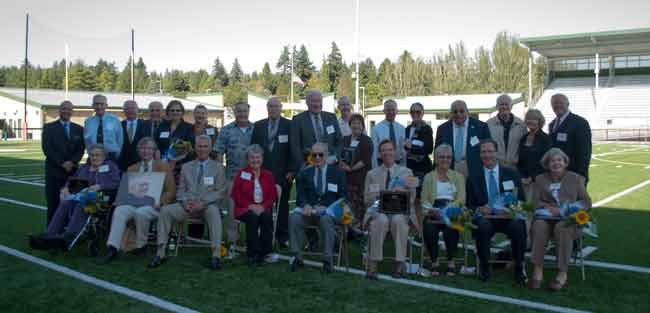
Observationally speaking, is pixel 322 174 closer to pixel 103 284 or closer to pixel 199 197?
pixel 199 197

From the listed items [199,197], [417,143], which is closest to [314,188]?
[199,197]

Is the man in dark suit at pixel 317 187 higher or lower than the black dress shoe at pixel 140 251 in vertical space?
higher

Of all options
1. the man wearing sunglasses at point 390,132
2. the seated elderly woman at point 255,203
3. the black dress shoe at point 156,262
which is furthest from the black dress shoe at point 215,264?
the man wearing sunglasses at point 390,132

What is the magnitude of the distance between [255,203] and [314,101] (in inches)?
55.1

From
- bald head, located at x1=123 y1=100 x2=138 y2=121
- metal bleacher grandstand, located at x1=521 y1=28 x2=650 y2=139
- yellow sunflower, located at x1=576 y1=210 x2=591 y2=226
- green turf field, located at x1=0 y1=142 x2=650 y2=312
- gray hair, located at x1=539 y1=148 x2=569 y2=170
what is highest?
metal bleacher grandstand, located at x1=521 y1=28 x2=650 y2=139

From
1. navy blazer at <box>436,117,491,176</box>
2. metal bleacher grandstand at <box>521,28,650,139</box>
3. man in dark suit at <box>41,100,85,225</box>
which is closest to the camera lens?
navy blazer at <box>436,117,491,176</box>

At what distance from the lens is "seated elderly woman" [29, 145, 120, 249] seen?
5590 millimetres

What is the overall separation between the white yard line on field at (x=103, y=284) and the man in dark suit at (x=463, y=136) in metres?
3.16

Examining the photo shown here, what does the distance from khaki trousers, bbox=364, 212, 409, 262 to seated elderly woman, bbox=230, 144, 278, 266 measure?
1.14m

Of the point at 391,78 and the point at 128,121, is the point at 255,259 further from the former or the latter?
the point at 391,78

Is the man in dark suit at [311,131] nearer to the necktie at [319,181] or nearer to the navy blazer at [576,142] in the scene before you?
the necktie at [319,181]

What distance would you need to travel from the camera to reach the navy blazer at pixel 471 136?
18.8 ft

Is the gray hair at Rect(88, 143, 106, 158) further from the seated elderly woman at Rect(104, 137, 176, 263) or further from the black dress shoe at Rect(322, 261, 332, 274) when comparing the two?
the black dress shoe at Rect(322, 261, 332, 274)

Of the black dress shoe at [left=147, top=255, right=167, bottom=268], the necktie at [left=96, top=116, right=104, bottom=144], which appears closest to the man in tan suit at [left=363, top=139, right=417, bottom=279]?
the black dress shoe at [left=147, top=255, right=167, bottom=268]
